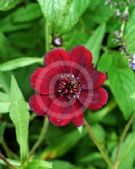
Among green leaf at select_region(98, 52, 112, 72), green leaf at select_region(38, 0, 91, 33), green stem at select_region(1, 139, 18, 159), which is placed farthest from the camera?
green stem at select_region(1, 139, 18, 159)

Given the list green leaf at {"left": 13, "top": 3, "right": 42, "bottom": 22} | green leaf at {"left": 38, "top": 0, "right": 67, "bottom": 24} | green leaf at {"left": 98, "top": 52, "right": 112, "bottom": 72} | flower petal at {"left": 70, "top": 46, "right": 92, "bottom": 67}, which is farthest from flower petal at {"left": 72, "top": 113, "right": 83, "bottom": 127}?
green leaf at {"left": 13, "top": 3, "right": 42, "bottom": 22}

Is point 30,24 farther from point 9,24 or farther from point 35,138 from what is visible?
point 35,138

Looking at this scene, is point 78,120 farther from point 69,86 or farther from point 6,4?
point 6,4

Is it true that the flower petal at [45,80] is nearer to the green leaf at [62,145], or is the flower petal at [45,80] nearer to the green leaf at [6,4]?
the green leaf at [6,4]

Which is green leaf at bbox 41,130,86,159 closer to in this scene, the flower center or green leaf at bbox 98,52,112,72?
green leaf at bbox 98,52,112,72

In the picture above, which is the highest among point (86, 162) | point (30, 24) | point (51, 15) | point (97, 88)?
point (51, 15)

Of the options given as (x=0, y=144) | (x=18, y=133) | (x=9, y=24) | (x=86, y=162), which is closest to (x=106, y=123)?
(x=86, y=162)

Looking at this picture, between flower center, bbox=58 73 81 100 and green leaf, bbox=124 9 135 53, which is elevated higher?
green leaf, bbox=124 9 135 53

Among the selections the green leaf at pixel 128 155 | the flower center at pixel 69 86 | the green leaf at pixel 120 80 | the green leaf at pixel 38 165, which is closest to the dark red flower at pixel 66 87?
the flower center at pixel 69 86
